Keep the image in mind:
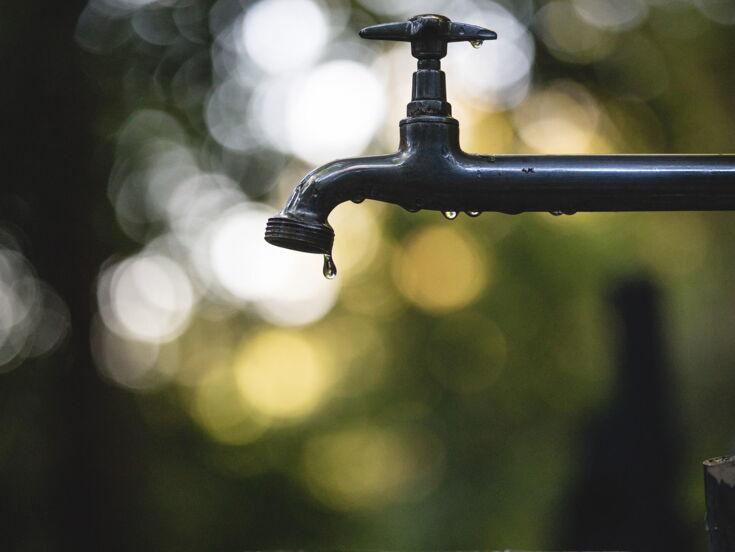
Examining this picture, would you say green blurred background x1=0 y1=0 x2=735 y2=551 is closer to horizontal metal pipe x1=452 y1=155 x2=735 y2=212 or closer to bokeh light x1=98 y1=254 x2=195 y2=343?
bokeh light x1=98 y1=254 x2=195 y2=343

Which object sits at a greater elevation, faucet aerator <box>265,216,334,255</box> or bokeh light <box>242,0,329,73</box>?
bokeh light <box>242,0,329,73</box>

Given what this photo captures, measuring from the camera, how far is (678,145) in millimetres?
6414

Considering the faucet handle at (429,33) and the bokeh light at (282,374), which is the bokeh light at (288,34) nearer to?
the bokeh light at (282,374)

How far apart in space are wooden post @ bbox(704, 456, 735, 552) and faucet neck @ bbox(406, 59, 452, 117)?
0.52m

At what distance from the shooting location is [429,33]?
3.27 feet

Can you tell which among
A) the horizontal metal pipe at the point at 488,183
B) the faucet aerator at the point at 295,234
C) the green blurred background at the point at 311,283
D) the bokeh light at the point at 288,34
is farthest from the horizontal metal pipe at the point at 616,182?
the bokeh light at the point at 288,34

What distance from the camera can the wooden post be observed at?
2.88 ft

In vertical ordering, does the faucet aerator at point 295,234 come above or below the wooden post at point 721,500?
above

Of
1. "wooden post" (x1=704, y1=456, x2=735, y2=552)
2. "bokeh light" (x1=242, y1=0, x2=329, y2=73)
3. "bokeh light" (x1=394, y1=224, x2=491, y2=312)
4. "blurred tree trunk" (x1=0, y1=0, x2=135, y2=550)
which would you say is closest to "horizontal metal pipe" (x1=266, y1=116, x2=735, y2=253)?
"wooden post" (x1=704, y1=456, x2=735, y2=552)

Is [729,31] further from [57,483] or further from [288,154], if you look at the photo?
[57,483]

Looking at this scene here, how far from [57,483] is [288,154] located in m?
3.65

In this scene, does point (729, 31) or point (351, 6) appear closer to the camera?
point (729, 31)

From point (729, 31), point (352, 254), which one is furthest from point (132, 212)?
point (729, 31)

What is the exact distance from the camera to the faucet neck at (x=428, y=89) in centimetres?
102
